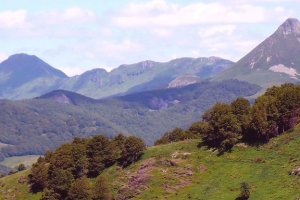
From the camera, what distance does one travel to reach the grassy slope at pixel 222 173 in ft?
366

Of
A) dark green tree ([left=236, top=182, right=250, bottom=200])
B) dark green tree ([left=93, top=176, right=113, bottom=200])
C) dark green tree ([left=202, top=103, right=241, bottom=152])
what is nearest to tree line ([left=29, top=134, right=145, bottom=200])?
dark green tree ([left=93, top=176, right=113, bottom=200])

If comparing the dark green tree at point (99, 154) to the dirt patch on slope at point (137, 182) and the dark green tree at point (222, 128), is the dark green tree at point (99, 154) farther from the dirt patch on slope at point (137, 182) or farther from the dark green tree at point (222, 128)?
the dark green tree at point (222, 128)

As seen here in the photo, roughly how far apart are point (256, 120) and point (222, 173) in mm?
17244

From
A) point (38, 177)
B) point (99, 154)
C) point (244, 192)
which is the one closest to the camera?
point (244, 192)

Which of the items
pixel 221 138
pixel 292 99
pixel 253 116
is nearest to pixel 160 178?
pixel 221 138

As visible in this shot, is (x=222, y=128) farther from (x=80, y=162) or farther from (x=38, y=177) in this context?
(x=38, y=177)

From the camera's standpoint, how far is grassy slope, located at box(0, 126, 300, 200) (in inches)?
4396

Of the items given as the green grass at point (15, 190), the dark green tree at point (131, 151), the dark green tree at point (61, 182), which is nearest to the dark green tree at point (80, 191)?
the dark green tree at point (61, 182)

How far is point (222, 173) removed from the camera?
124 m

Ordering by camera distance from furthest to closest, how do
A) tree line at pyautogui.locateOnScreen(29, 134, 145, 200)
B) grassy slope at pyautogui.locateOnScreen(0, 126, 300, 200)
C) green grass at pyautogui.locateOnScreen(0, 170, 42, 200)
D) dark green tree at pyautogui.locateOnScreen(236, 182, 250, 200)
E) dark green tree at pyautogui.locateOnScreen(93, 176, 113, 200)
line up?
green grass at pyautogui.locateOnScreen(0, 170, 42, 200)
tree line at pyautogui.locateOnScreen(29, 134, 145, 200)
dark green tree at pyautogui.locateOnScreen(93, 176, 113, 200)
grassy slope at pyautogui.locateOnScreen(0, 126, 300, 200)
dark green tree at pyautogui.locateOnScreen(236, 182, 250, 200)

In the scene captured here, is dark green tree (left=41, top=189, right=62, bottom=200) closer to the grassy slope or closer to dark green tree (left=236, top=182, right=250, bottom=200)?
the grassy slope

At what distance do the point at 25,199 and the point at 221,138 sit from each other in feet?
190

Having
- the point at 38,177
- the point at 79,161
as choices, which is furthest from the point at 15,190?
the point at 79,161

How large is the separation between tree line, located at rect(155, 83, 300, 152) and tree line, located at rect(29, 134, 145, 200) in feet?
73.9
